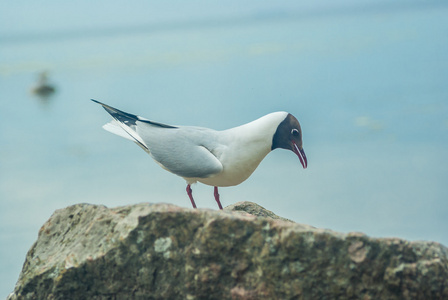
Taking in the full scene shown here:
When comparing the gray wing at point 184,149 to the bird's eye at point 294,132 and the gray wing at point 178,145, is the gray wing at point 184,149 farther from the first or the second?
the bird's eye at point 294,132

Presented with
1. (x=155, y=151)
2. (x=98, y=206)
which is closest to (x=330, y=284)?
(x=98, y=206)

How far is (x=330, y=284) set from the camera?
8.80 feet

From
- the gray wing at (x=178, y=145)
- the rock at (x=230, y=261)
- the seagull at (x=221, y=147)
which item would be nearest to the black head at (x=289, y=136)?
the seagull at (x=221, y=147)

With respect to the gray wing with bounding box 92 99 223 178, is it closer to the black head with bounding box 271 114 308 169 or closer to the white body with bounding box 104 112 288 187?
the white body with bounding box 104 112 288 187

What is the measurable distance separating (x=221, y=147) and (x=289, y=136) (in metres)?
0.49

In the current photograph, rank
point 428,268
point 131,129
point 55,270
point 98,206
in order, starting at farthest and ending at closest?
1. point 131,129
2. point 98,206
3. point 55,270
4. point 428,268

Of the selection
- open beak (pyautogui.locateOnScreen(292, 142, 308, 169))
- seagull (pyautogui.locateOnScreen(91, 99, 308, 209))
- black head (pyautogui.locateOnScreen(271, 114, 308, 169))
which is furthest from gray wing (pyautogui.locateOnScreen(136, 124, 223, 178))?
open beak (pyautogui.locateOnScreen(292, 142, 308, 169))

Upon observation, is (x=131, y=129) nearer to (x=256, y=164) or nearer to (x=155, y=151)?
(x=155, y=151)

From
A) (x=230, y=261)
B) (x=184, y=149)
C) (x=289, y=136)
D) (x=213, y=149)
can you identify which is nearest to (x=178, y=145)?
(x=184, y=149)

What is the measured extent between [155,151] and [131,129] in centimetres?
33

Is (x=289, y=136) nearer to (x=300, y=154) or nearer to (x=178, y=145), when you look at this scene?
(x=300, y=154)

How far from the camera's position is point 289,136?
13.5 ft

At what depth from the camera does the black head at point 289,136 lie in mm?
4105

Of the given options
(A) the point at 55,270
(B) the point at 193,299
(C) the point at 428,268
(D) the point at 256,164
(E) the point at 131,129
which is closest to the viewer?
(C) the point at 428,268
